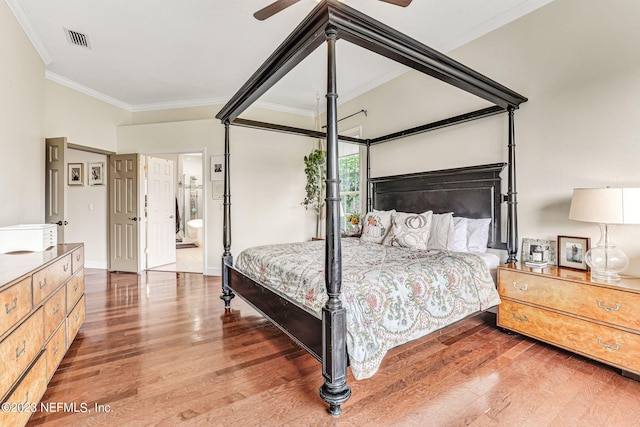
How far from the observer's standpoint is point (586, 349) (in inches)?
81.0

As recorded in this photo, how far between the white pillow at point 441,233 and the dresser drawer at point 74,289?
3121 mm

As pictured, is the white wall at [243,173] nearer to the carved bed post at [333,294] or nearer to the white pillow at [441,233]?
the white pillow at [441,233]

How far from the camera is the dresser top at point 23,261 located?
1.47 meters

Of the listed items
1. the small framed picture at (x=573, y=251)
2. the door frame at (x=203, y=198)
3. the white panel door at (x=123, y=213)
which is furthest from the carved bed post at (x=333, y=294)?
the white panel door at (x=123, y=213)

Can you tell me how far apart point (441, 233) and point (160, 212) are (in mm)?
4923

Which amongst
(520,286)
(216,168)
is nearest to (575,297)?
(520,286)

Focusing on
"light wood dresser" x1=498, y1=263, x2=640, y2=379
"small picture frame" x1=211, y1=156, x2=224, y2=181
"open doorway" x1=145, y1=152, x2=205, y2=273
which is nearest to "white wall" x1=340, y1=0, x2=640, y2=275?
"light wood dresser" x1=498, y1=263, x2=640, y2=379

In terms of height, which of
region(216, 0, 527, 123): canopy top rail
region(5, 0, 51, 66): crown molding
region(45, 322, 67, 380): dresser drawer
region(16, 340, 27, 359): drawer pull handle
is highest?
A: region(5, 0, 51, 66): crown molding

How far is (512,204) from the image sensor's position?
2748 mm

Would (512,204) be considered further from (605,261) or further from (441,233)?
(605,261)

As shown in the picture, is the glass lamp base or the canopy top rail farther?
the glass lamp base

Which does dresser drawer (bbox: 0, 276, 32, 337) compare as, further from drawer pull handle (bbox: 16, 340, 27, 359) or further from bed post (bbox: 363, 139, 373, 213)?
bed post (bbox: 363, 139, 373, 213)

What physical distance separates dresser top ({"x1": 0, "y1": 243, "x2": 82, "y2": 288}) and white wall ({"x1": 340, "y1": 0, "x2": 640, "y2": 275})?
3.64 meters

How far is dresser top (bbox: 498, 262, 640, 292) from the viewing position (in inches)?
76.5
